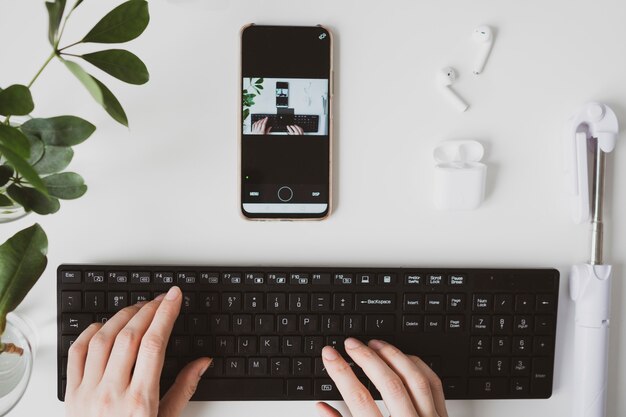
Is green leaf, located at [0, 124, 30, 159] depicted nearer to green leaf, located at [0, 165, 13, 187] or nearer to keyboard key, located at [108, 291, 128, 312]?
green leaf, located at [0, 165, 13, 187]

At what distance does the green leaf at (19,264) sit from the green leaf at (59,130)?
12cm

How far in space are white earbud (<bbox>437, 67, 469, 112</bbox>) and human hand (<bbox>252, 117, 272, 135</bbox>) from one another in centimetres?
29

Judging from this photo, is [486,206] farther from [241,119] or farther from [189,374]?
[189,374]

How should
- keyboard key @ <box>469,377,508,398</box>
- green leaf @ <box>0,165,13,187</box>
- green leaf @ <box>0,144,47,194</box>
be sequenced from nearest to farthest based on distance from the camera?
green leaf @ <box>0,144,47,194</box> → green leaf @ <box>0,165,13,187</box> → keyboard key @ <box>469,377,508,398</box>

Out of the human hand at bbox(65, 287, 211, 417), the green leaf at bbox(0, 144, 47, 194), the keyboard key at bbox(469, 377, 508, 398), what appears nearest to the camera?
the green leaf at bbox(0, 144, 47, 194)

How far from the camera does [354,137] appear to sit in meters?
0.87

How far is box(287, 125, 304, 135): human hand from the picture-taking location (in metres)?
0.85

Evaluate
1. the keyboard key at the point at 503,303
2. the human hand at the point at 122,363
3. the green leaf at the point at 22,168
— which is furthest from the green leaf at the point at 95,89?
the keyboard key at the point at 503,303

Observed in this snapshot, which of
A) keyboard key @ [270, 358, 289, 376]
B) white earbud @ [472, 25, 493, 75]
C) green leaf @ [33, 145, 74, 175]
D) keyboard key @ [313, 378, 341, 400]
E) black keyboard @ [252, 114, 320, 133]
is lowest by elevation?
keyboard key @ [313, 378, 341, 400]

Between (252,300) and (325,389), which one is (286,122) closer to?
(252,300)

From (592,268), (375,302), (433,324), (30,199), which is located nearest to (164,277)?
(30,199)

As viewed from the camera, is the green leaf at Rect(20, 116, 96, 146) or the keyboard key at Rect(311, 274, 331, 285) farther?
the keyboard key at Rect(311, 274, 331, 285)

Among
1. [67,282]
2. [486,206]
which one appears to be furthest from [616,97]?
[67,282]

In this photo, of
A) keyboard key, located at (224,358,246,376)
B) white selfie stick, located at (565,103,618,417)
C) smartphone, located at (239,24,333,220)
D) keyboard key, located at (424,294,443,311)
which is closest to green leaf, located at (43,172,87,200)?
smartphone, located at (239,24,333,220)
